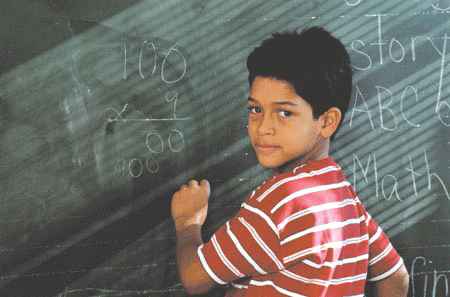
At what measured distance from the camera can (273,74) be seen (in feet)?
3.59

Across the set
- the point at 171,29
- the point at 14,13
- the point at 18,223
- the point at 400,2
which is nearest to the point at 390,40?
the point at 400,2

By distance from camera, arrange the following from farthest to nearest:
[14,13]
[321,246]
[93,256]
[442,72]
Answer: [442,72] → [93,256] → [14,13] → [321,246]

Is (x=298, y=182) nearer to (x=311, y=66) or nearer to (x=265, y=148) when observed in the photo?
(x=265, y=148)

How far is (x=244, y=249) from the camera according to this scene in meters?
1.02

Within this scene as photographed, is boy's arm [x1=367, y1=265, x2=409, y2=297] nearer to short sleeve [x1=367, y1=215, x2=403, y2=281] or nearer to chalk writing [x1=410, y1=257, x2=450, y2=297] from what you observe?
short sleeve [x1=367, y1=215, x2=403, y2=281]

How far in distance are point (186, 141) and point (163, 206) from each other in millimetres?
205

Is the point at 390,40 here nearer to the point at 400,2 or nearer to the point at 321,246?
the point at 400,2

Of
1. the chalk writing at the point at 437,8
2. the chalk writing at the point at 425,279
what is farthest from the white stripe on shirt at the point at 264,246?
the chalk writing at the point at 437,8

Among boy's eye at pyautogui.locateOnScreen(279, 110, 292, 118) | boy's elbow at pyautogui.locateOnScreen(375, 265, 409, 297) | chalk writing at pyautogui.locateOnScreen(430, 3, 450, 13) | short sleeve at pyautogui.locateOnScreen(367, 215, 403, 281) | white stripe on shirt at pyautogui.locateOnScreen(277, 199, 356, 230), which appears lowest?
boy's elbow at pyautogui.locateOnScreen(375, 265, 409, 297)

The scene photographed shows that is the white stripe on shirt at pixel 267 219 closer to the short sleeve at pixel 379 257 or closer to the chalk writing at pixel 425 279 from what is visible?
the short sleeve at pixel 379 257

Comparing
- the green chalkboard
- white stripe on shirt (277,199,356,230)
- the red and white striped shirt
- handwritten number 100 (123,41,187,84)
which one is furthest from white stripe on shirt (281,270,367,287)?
handwritten number 100 (123,41,187,84)

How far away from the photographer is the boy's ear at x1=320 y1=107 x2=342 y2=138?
113 cm

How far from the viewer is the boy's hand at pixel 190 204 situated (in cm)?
130

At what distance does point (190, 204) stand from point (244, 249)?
424 millimetres
